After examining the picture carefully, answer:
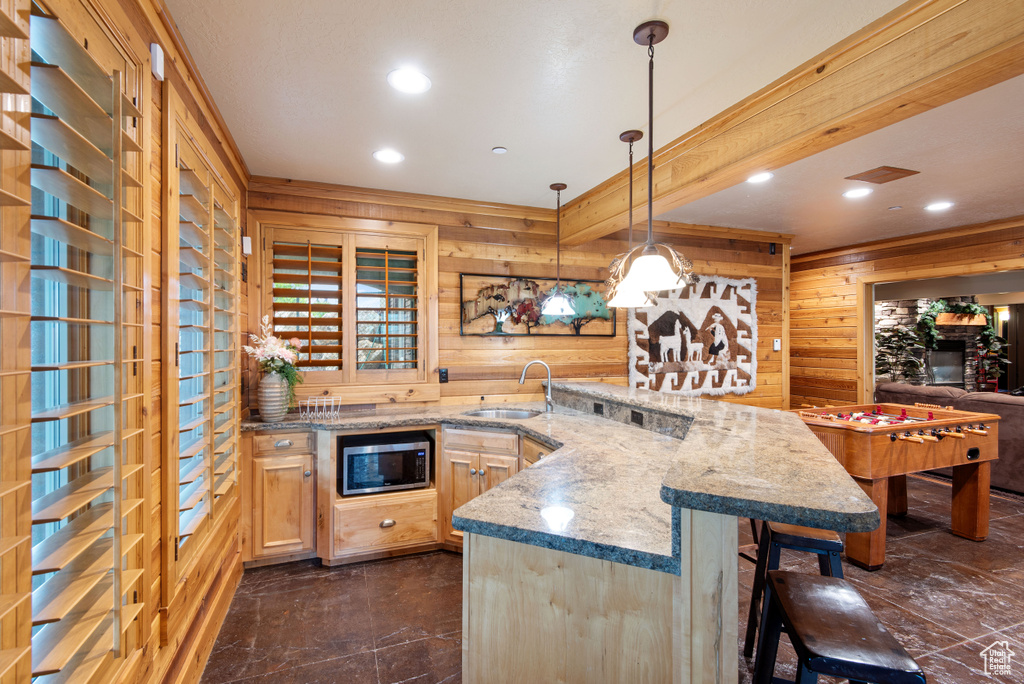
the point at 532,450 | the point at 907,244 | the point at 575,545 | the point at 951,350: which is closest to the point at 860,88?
the point at 575,545

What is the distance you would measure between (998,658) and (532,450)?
226 cm

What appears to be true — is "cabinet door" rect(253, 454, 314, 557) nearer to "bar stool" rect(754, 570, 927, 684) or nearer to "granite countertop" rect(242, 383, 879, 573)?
"granite countertop" rect(242, 383, 879, 573)

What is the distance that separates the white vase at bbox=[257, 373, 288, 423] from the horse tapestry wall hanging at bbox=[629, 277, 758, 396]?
287 cm

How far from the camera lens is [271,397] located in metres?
3.05

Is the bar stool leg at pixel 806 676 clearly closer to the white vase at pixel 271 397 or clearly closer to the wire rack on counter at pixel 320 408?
the wire rack on counter at pixel 320 408

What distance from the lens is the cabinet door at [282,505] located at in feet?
9.66

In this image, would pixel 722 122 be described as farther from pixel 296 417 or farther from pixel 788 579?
pixel 296 417

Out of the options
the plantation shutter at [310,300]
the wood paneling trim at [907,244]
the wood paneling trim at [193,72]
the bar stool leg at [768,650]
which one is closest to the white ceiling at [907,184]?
the wood paneling trim at [907,244]

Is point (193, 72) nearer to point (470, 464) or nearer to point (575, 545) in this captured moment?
point (575, 545)

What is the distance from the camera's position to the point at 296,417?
3.17 meters

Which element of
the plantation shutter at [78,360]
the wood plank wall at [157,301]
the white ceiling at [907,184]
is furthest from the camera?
the white ceiling at [907,184]

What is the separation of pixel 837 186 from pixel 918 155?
0.60 metres

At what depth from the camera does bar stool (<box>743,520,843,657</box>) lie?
6.00ft

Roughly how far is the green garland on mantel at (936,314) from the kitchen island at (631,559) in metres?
7.99
